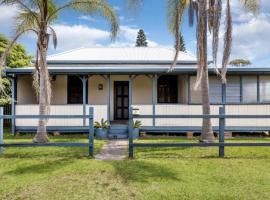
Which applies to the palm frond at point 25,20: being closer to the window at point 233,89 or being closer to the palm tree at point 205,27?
the palm tree at point 205,27

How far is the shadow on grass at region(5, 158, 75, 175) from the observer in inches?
259

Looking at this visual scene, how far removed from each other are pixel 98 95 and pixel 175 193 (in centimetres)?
1104

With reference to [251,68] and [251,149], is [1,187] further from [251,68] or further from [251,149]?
[251,68]

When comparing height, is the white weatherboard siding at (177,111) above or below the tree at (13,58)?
below

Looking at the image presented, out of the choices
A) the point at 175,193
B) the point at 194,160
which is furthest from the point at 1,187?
the point at 194,160

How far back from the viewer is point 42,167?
7047 millimetres

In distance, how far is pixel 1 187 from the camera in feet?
18.0

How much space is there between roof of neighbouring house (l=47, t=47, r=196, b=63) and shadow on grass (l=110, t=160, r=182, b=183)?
33.7 feet

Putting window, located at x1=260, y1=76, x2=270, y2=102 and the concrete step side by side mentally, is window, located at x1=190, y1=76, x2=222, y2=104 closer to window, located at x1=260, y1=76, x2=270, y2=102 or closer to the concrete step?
window, located at x1=260, y1=76, x2=270, y2=102

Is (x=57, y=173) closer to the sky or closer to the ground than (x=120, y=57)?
closer to the ground

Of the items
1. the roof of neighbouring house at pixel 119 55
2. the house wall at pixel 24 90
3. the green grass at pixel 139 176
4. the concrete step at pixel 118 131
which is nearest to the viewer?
the green grass at pixel 139 176

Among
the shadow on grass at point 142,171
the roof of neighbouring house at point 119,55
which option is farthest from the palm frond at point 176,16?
the roof of neighbouring house at point 119,55

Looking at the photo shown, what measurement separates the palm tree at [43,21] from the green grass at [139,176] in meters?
2.31

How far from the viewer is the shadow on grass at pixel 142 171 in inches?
241
